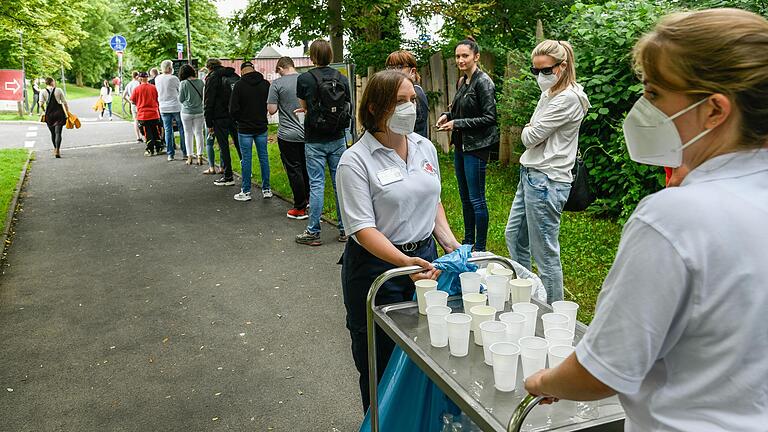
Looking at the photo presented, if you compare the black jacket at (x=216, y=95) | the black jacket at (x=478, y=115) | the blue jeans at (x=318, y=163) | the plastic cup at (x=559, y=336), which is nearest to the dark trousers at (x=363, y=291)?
the plastic cup at (x=559, y=336)

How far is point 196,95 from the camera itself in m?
11.8

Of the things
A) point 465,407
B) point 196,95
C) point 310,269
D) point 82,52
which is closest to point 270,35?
point 196,95

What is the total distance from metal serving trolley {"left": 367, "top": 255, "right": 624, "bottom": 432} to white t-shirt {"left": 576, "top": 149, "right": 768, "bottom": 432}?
374 millimetres

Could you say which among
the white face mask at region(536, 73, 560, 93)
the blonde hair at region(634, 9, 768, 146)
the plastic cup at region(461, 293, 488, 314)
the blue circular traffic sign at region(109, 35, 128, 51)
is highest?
the blue circular traffic sign at region(109, 35, 128, 51)

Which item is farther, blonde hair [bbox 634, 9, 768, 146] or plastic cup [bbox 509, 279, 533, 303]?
plastic cup [bbox 509, 279, 533, 303]

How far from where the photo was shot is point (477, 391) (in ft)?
6.43

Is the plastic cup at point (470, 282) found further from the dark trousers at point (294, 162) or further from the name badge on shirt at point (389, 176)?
the dark trousers at point (294, 162)

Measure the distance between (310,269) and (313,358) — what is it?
2082mm

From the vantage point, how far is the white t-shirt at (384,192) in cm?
298

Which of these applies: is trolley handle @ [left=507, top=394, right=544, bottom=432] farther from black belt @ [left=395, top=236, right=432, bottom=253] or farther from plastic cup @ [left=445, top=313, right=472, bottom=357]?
black belt @ [left=395, top=236, right=432, bottom=253]

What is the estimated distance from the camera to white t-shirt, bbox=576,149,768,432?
1.21 metres

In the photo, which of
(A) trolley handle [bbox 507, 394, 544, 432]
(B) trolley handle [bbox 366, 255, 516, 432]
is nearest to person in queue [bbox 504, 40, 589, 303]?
(B) trolley handle [bbox 366, 255, 516, 432]

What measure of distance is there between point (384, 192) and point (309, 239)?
449 cm

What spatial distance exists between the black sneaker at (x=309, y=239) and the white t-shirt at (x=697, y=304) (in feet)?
20.2
